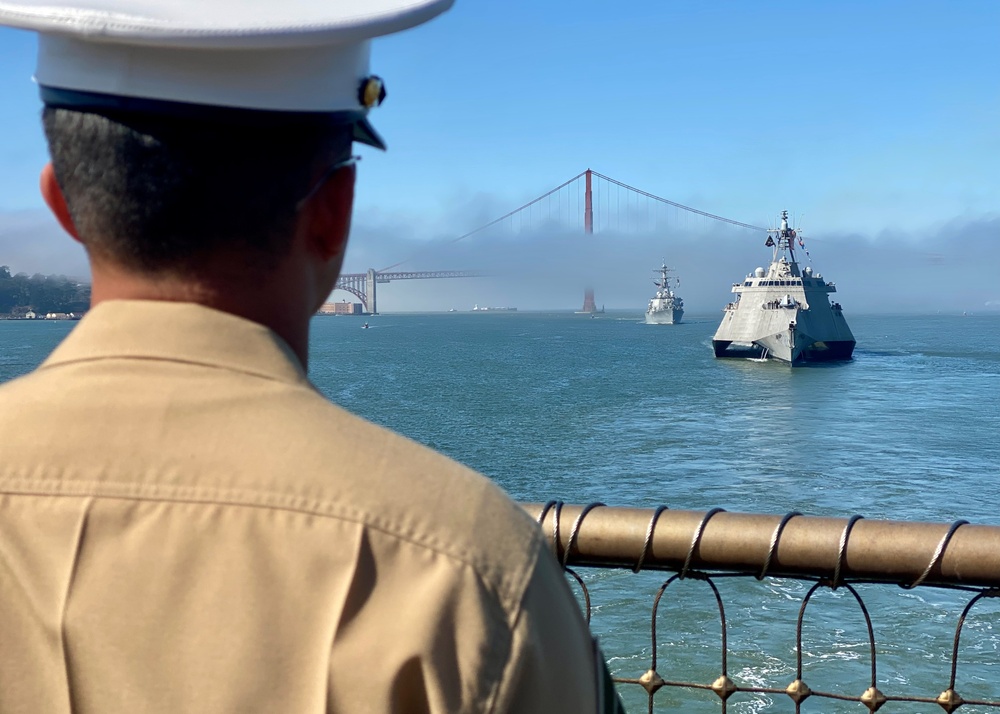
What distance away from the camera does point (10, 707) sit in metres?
0.90

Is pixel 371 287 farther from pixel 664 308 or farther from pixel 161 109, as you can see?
pixel 161 109

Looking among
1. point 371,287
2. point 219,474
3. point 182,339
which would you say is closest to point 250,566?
point 219,474

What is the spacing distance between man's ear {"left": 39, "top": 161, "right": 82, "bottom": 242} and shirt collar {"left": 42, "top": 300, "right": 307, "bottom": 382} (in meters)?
0.14

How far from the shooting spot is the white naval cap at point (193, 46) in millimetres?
914

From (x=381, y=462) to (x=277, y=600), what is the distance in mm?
156

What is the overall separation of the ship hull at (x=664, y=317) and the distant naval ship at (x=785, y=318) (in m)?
60.2

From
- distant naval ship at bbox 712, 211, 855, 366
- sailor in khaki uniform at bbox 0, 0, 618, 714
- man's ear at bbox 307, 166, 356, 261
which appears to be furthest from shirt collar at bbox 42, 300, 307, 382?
distant naval ship at bbox 712, 211, 855, 366

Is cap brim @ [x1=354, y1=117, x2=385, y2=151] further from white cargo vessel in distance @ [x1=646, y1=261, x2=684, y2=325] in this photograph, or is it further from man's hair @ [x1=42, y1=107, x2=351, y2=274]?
white cargo vessel in distance @ [x1=646, y1=261, x2=684, y2=325]

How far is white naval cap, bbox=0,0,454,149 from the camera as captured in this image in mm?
914

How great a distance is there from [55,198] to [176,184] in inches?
8.3

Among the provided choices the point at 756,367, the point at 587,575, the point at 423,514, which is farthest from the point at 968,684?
the point at 756,367

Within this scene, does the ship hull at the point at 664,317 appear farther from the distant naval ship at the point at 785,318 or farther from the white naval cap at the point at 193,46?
the white naval cap at the point at 193,46

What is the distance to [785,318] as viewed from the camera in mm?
52938

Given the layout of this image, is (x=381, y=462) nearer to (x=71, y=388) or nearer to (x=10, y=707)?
(x=71, y=388)
